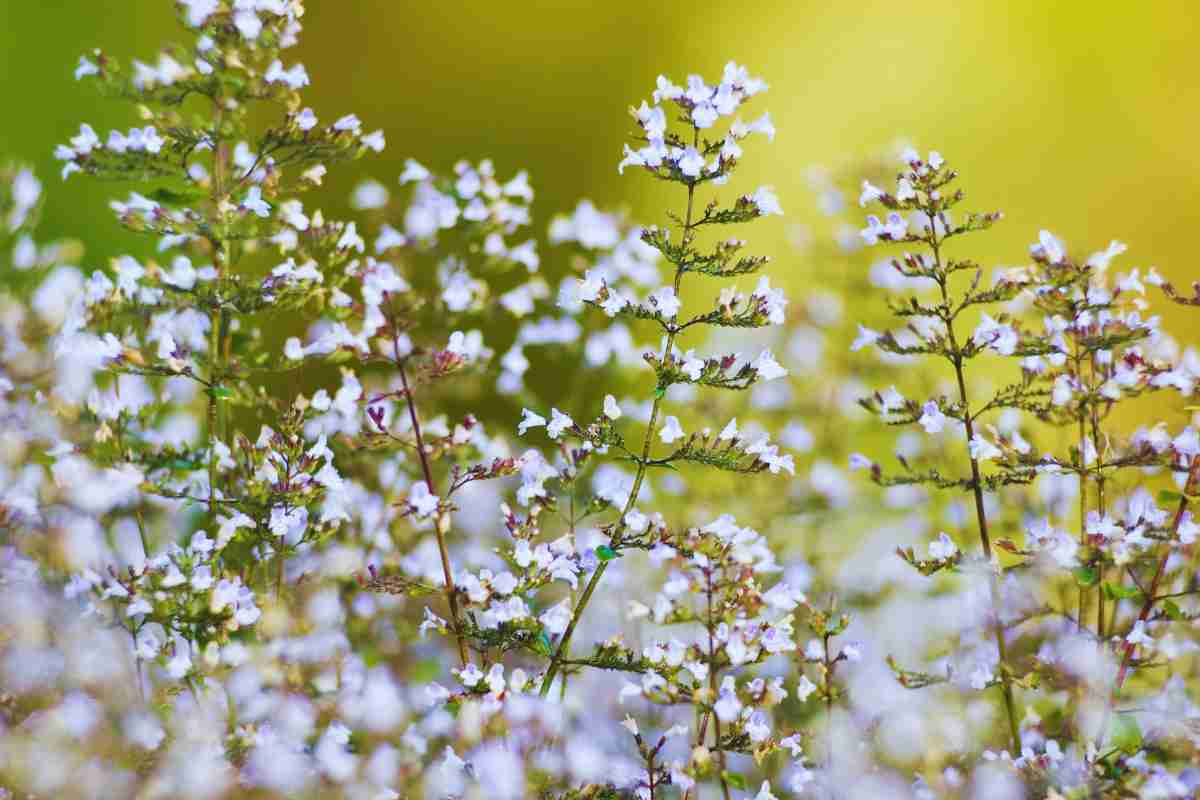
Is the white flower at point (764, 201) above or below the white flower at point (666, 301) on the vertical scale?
above

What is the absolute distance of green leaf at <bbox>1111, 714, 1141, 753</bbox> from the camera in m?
1.50

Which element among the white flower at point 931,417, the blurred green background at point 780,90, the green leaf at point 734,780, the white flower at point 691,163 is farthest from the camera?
the blurred green background at point 780,90

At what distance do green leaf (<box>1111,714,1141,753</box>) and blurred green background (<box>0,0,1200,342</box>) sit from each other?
2.35m

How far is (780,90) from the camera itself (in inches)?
160

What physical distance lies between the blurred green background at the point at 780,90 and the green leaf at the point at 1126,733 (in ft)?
7.70

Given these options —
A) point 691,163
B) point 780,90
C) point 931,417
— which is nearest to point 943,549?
point 931,417

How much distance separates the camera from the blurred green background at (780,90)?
11.5 feet

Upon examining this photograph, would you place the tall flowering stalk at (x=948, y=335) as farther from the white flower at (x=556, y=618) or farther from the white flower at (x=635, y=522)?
the white flower at (x=556, y=618)

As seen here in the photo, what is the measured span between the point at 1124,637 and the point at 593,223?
59.9 inches

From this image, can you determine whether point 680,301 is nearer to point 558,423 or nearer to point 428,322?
point 558,423

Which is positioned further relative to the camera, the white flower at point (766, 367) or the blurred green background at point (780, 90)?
the blurred green background at point (780, 90)

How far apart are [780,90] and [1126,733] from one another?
3128 millimetres

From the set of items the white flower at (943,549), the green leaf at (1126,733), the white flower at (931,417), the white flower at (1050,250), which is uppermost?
the white flower at (1050,250)

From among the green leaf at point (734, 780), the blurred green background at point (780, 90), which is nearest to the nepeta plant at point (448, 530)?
the green leaf at point (734, 780)
